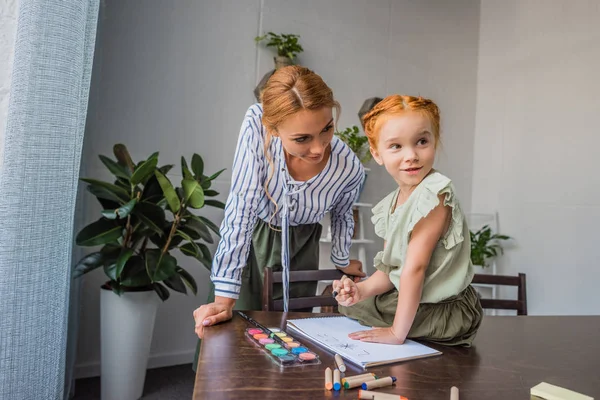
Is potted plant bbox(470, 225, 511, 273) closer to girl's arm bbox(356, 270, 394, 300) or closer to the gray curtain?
girl's arm bbox(356, 270, 394, 300)

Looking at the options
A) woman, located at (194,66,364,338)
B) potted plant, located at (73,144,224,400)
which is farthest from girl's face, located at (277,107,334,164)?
potted plant, located at (73,144,224,400)

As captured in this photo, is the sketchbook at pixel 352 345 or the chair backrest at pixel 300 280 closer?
the sketchbook at pixel 352 345

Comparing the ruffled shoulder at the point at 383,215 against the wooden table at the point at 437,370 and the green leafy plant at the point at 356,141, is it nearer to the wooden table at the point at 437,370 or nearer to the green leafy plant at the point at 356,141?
the wooden table at the point at 437,370

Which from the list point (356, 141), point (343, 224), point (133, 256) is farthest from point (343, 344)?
point (356, 141)

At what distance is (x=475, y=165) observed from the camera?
4.18 metres

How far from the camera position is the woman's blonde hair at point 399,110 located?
815 millimetres

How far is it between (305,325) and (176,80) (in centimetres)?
235

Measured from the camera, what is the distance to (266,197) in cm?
138

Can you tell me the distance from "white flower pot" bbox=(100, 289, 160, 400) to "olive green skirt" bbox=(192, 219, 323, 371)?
32.9 inches

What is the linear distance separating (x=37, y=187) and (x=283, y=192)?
0.68m

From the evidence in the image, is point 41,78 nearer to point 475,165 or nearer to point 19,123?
point 19,123

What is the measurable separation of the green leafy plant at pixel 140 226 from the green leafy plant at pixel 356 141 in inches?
50.9

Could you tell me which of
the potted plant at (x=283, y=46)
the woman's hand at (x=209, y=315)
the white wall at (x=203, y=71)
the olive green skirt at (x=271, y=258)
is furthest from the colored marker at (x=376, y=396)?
the potted plant at (x=283, y=46)

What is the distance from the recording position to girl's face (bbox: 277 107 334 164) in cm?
110
